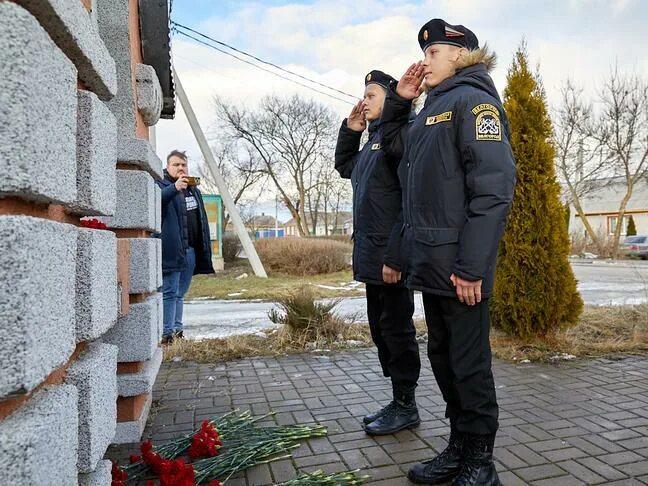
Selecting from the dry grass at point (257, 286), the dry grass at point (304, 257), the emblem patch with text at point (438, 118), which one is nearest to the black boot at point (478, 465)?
the emblem patch with text at point (438, 118)

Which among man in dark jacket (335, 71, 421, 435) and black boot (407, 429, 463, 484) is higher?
man in dark jacket (335, 71, 421, 435)

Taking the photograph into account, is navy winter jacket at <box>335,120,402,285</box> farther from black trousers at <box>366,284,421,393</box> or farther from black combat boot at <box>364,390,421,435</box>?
black combat boot at <box>364,390,421,435</box>

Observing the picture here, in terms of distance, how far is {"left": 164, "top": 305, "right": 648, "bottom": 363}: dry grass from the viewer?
5148 millimetres

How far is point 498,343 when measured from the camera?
538 cm

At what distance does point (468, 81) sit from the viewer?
8.39 feet

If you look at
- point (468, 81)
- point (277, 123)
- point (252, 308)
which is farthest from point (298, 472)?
point (277, 123)

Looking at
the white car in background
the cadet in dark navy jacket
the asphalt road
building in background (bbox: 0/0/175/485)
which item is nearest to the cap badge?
the cadet in dark navy jacket

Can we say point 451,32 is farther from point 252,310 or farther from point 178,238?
point 252,310

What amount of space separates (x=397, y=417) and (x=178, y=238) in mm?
3176

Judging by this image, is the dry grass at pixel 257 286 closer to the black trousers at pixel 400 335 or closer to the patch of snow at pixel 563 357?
the patch of snow at pixel 563 357

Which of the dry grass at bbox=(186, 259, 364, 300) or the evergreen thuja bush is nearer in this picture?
the evergreen thuja bush

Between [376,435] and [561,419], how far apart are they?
1.24 meters

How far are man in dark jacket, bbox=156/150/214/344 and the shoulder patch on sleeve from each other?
3357 mm

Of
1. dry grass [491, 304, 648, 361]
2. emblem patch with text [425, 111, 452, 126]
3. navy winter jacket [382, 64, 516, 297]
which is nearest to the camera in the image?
navy winter jacket [382, 64, 516, 297]
